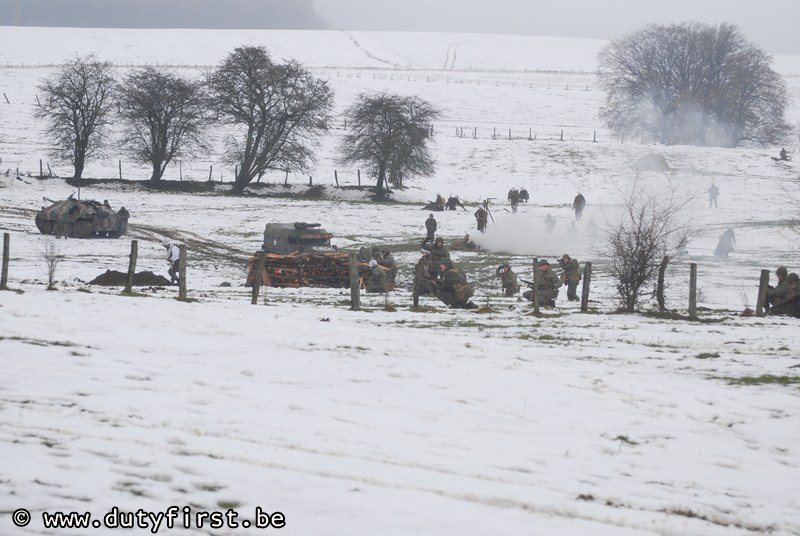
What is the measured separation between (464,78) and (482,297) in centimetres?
8326

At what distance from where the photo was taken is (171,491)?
21.7 feet

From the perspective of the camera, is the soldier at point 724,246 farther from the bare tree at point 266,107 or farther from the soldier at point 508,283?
the bare tree at point 266,107

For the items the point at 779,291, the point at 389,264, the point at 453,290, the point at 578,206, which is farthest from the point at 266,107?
the point at 779,291

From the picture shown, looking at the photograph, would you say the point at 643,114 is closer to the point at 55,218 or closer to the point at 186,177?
the point at 186,177

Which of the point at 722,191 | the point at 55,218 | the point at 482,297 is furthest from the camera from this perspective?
the point at 722,191

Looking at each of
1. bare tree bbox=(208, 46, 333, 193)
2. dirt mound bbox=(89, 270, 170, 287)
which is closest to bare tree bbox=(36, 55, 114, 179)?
bare tree bbox=(208, 46, 333, 193)

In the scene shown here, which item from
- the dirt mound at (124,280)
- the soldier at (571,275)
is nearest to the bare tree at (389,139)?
the dirt mound at (124,280)

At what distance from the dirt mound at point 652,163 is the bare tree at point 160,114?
28.5m

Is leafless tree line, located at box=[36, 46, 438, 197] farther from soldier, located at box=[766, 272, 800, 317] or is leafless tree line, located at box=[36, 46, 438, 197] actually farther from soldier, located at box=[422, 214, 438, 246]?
soldier, located at box=[766, 272, 800, 317]

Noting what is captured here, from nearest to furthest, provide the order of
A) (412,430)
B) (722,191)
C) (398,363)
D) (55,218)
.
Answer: (412,430)
(398,363)
(55,218)
(722,191)

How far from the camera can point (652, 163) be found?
62.4 m

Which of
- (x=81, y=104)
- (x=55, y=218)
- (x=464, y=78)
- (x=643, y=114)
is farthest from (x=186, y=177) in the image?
(x=464, y=78)

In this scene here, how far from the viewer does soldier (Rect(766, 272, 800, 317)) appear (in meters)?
19.7

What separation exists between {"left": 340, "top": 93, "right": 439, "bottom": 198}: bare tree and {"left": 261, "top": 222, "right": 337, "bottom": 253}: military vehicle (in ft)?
79.6
